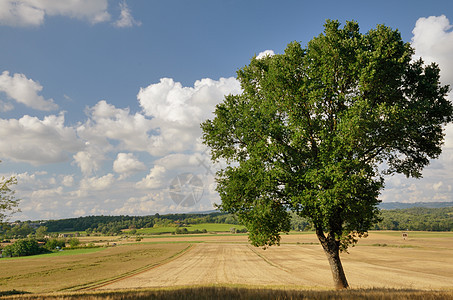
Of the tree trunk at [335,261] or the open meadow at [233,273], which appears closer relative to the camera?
the tree trunk at [335,261]

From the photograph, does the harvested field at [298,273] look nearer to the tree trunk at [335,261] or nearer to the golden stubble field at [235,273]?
the golden stubble field at [235,273]

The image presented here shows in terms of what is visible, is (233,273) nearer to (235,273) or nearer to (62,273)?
(235,273)

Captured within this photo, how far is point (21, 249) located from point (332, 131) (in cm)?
14191

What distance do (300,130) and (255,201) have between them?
5.51 m

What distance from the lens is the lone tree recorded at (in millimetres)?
16953

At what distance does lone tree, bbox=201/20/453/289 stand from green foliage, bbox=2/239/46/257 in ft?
441

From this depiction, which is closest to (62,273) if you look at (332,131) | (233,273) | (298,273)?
(233,273)

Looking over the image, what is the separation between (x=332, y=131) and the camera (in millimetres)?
18484

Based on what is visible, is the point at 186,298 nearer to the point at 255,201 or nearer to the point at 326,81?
the point at 255,201

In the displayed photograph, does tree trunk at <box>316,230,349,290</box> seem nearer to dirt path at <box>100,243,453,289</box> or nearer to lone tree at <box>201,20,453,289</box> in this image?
lone tree at <box>201,20,453,289</box>

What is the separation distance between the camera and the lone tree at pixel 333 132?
55.6 ft

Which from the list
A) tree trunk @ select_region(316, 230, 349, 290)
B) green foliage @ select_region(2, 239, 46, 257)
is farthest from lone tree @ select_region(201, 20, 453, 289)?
green foliage @ select_region(2, 239, 46, 257)

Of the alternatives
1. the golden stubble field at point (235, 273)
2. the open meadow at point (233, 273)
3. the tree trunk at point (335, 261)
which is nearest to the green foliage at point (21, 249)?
the open meadow at point (233, 273)

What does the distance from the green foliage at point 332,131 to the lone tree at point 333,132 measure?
0.07m
